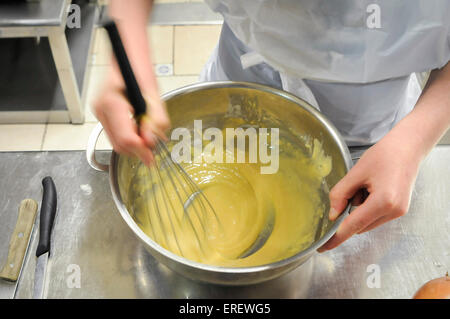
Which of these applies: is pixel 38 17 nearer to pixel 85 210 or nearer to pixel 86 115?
pixel 86 115

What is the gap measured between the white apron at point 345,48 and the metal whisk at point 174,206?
0.20 m

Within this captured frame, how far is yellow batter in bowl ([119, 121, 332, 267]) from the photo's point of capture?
59 cm

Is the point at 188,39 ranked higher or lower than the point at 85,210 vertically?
lower

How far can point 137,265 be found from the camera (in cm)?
58

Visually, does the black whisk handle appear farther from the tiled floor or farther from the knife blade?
the tiled floor

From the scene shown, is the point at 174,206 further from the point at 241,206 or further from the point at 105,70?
the point at 105,70

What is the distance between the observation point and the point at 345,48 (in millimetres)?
597

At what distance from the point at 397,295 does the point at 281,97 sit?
0.30m

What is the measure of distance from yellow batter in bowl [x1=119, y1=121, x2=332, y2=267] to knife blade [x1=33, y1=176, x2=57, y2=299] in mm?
114

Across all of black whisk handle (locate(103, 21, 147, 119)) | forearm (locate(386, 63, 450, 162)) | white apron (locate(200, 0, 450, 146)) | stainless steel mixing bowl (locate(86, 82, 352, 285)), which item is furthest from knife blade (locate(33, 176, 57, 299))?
forearm (locate(386, 63, 450, 162))

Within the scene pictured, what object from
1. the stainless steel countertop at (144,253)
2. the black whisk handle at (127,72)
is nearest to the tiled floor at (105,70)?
the stainless steel countertop at (144,253)
